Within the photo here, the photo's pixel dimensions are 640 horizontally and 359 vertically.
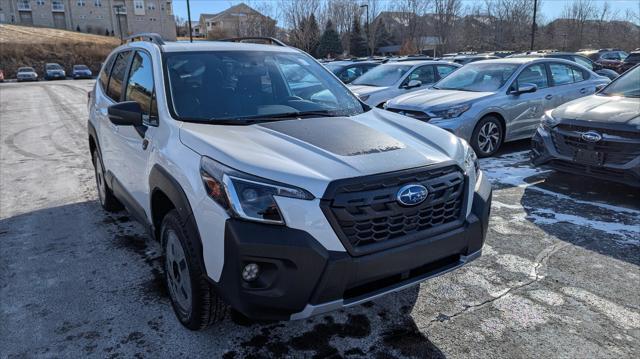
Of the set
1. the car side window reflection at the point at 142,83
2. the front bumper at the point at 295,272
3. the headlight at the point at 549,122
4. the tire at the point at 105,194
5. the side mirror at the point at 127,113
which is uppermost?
the car side window reflection at the point at 142,83

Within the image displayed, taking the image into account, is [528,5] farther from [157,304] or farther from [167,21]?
[167,21]

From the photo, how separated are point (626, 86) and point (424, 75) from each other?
5.30m

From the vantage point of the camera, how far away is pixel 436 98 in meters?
7.83

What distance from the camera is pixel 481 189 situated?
119 inches

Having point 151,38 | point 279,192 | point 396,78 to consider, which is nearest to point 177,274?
point 279,192

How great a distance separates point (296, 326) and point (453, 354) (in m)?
0.98

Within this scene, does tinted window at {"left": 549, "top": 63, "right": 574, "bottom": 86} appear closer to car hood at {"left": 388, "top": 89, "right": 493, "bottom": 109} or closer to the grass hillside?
car hood at {"left": 388, "top": 89, "right": 493, "bottom": 109}

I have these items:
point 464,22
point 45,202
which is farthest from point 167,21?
point 45,202

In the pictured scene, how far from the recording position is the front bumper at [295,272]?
88.8 inches

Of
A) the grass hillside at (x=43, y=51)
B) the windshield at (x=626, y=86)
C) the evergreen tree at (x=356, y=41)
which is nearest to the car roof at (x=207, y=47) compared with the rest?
the windshield at (x=626, y=86)

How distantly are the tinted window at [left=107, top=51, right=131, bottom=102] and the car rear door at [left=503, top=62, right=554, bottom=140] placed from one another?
229 inches

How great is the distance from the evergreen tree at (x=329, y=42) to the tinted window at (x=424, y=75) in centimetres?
3227

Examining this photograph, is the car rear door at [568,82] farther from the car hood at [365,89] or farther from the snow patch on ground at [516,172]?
the car hood at [365,89]

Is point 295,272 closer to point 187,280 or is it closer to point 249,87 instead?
point 187,280
